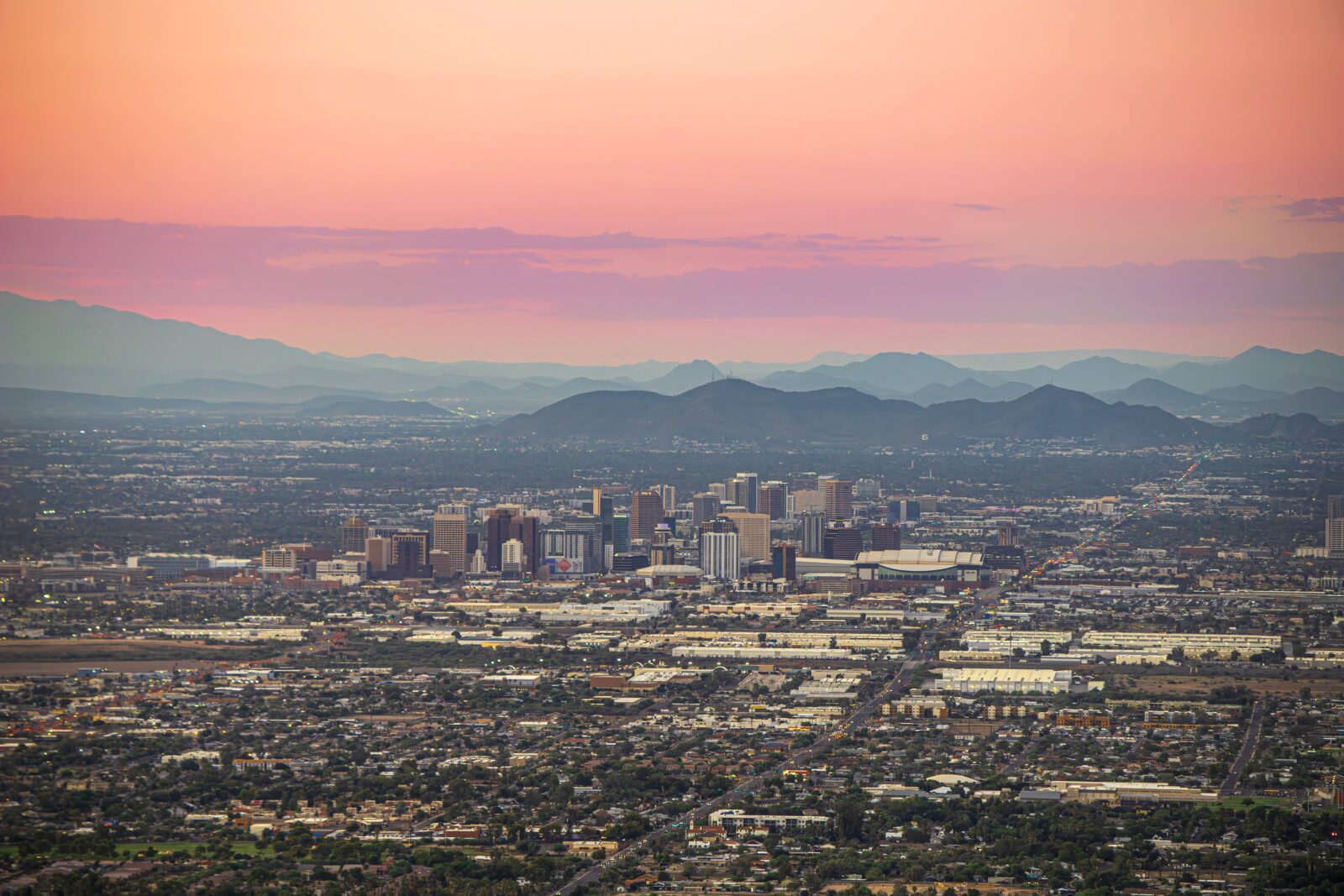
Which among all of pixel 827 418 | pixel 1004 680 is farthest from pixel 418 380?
pixel 1004 680

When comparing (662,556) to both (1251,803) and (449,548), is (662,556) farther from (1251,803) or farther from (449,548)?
(1251,803)

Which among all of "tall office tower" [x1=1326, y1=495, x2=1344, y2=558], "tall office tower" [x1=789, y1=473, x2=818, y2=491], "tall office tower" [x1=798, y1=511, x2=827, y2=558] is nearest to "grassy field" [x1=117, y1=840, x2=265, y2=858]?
"tall office tower" [x1=798, y1=511, x2=827, y2=558]

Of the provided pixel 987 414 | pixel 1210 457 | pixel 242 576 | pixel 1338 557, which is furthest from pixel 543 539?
pixel 987 414

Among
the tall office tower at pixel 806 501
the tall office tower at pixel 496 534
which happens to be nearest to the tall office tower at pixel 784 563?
the tall office tower at pixel 496 534

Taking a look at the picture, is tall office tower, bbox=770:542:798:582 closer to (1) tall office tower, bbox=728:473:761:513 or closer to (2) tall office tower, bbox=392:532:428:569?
(2) tall office tower, bbox=392:532:428:569

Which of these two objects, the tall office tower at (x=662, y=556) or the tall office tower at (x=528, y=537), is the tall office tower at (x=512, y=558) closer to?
the tall office tower at (x=528, y=537)
